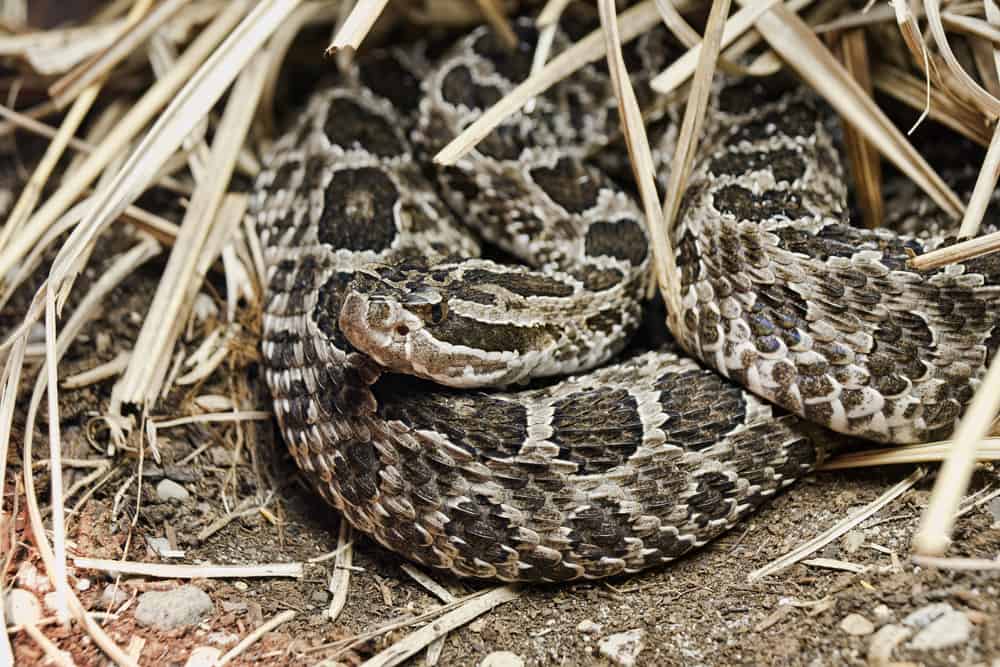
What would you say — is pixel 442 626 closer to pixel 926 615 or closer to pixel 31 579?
pixel 31 579

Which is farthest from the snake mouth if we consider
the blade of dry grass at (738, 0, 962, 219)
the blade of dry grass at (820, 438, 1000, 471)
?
the blade of dry grass at (738, 0, 962, 219)

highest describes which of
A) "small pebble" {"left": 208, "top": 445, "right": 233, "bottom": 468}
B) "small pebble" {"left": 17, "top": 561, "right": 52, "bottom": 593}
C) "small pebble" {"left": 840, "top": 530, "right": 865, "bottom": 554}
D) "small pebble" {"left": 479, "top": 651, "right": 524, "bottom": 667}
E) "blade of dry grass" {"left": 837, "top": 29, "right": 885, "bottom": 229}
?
"blade of dry grass" {"left": 837, "top": 29, "right": 885, "bottom": 229}

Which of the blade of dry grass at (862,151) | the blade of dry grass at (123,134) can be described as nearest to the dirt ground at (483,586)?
the blade of dry grass at (123,134)

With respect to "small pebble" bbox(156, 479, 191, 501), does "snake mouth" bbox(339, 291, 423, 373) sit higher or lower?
higher

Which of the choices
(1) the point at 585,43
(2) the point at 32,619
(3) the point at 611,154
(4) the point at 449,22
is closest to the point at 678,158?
(1) the point at 585,43

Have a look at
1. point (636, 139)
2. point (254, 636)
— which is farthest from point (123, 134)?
point (254, 636)

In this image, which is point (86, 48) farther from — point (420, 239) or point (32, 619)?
point (32, 619)

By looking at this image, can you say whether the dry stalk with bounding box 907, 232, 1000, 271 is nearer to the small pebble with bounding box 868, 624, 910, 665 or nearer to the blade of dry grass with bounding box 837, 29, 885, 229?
the blade of dry grass with bounding box 837, 29, 885, 229
